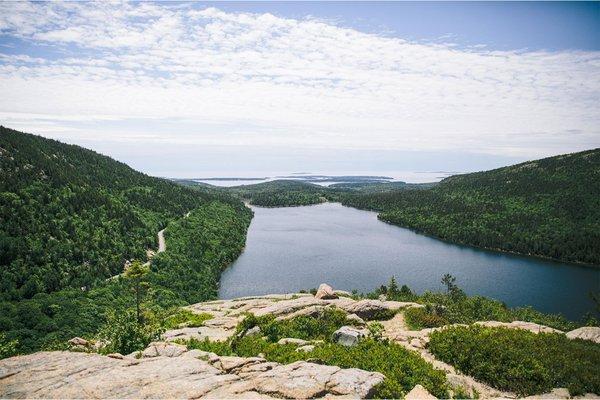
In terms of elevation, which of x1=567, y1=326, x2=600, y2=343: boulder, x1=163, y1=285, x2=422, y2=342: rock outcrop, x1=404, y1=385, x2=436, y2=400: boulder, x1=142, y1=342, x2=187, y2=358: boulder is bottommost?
x1=163, y1=285, x2=422, y2=342: rock outcrop

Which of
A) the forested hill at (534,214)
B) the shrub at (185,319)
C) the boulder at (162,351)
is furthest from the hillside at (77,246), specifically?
the forested hill at (534,214)

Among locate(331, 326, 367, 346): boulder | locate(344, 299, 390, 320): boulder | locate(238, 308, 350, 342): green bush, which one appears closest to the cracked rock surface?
locate(331, 326, 367, 346): boulder

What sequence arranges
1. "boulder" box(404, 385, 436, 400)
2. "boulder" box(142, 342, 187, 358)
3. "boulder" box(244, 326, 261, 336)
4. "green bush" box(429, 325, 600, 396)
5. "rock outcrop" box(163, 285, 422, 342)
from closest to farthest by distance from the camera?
1. "boulder" box(404, 385, 436, 400)
2. "green bush" box(429, 325, 600, 396)
3. "boulder" box(142, 342, 187, 358)
4. "boulder" box(244, 326, 261, 336)
5. "rock outcrop" box(163, 285, 422, 342)

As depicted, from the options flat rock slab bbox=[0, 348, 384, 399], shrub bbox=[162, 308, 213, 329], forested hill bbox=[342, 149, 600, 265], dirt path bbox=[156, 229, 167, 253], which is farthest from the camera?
forested hill bbox=[342, 149, 600, 265]

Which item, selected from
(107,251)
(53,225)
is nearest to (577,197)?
(107,251)

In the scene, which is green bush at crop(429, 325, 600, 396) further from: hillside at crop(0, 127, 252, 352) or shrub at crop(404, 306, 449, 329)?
hillside at crop(0, 127, 252, 352)

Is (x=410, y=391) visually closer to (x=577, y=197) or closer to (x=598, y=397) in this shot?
(x=598, y=397)

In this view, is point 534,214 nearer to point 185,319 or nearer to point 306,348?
point 185,319
